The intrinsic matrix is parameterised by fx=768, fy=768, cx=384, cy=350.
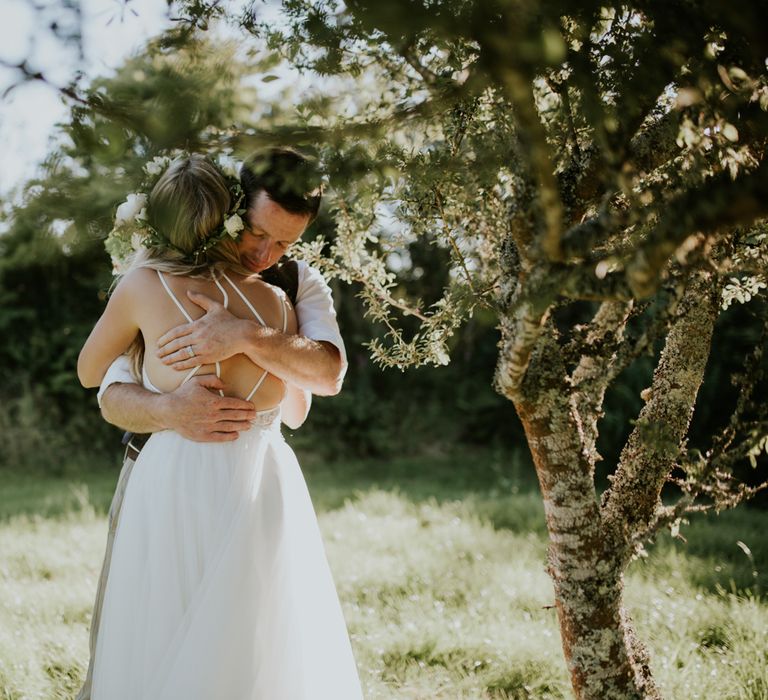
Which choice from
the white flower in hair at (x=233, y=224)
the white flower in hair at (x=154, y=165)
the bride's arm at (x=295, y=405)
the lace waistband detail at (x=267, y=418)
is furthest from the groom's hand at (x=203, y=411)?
the white flower in hair at (x=154, y=165)

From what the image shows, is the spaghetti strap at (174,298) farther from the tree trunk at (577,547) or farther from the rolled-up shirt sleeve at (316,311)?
the tree trunk at (577,547)

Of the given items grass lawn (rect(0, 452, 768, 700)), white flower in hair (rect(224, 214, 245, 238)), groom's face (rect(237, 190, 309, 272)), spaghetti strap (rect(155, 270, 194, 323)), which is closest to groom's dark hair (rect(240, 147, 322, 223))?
groom's face (rect(237, 190, 309, 272))

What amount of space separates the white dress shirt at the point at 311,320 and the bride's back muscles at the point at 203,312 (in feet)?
0.21

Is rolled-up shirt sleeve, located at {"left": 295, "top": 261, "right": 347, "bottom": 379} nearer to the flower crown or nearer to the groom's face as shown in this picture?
the groom's face

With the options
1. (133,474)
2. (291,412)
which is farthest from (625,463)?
(133,474)

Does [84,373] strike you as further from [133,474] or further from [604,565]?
[604,565]

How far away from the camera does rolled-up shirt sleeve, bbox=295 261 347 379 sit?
7.94 feet

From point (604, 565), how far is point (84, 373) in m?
1.61

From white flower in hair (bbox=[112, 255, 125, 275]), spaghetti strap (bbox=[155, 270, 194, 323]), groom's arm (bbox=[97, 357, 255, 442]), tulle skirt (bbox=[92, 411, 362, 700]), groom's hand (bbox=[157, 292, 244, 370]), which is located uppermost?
white flower in hair (bbox=[112, 255, 125, 275])

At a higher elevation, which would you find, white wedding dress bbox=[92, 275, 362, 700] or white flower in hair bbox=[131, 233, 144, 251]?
white flower in hair bbox=[131, 233, 144, 251]

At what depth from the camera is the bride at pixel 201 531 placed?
2139 mm

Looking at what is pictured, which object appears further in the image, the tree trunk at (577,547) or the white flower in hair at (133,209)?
the white flower in hair at (133,209)

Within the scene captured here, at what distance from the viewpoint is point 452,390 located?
9812mm

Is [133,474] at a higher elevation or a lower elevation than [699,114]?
lower
